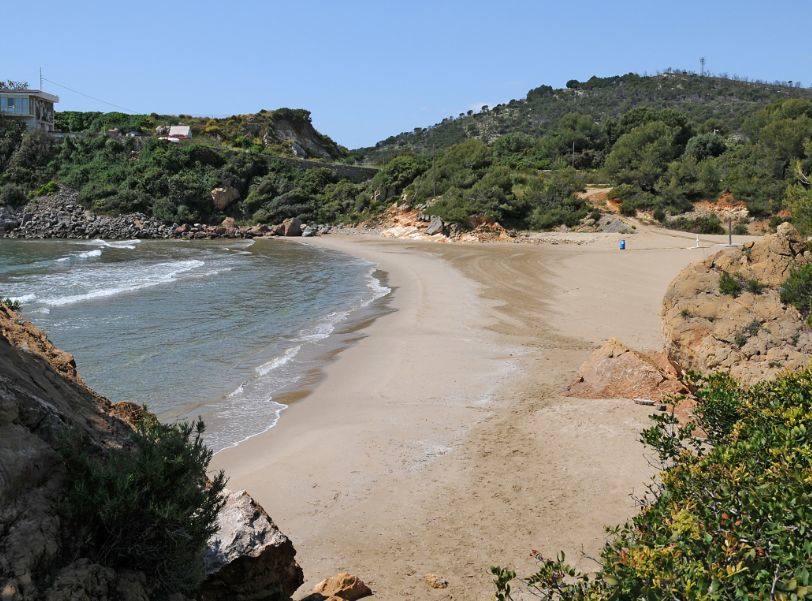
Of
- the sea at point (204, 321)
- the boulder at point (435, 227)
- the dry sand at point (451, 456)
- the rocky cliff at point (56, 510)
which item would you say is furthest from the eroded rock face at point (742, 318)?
the boulder at point (435, 227)

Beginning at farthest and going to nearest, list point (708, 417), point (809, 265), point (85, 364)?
1. point (85, 364)
2. point (809, 265)
3. point (708, 417)

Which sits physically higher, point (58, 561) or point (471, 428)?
point (58, 561)

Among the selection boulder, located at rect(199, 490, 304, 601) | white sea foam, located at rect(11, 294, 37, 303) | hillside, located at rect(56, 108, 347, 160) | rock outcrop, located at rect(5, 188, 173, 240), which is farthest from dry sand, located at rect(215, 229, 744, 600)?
hillside, located at rect(56, 108, 347, 160)

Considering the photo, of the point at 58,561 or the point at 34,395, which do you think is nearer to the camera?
the point at 58,561

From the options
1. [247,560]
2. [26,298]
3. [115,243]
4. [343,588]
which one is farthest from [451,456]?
[115,243]

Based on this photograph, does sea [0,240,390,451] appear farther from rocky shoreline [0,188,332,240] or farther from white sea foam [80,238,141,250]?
rocky shoreline [0,188,332,240]

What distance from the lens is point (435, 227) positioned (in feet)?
144

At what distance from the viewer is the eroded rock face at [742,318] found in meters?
8.35

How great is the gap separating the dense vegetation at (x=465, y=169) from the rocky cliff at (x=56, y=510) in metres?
27.1

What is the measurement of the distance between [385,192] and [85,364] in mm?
43752

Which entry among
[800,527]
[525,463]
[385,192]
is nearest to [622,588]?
[800,527]

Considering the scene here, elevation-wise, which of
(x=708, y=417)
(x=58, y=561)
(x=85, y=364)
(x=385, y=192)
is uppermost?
(x=385, y=192)

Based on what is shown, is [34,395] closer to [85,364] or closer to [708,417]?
[708,417]

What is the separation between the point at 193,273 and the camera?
28.8 metres
